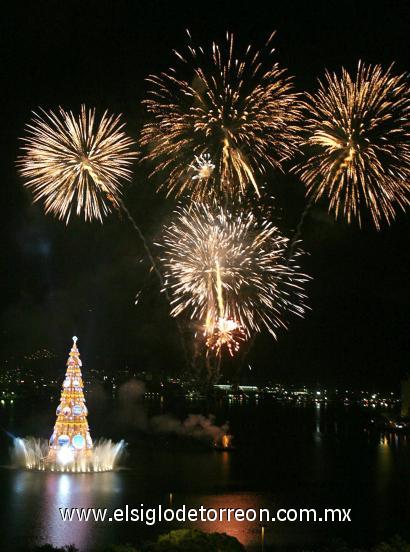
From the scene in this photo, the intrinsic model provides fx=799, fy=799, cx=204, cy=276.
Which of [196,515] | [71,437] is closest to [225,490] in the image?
[196,515]

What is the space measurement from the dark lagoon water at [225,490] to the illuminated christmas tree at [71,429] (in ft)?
2.92

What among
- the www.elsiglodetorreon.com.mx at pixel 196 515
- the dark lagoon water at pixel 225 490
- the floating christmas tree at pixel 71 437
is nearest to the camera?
the dark lagoon water at pixel 225 490

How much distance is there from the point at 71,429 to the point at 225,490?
17.3 ft

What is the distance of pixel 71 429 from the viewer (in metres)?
24.6

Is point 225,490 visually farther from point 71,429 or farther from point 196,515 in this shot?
point 71,429

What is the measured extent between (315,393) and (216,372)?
165 metres

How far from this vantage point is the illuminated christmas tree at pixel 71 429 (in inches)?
967

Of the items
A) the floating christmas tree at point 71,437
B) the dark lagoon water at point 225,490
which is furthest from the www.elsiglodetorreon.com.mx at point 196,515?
the floating christmas tree at point 71,437

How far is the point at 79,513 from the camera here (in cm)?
1775

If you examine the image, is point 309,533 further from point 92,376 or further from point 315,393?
point 315,393

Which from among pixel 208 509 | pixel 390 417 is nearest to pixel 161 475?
pixel 208 509

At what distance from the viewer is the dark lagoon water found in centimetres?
1577

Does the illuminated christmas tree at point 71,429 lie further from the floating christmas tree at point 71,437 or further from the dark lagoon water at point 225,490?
the dark lagoon water at point 225,490

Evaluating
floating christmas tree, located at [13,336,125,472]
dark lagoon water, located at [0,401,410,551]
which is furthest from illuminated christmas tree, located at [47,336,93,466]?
dark lagoon water, located at [0,401,410,551]
